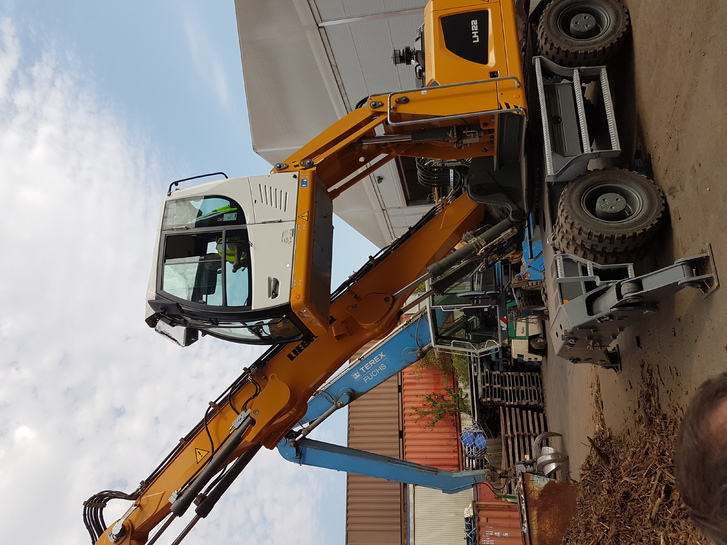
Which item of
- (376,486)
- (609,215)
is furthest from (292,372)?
(376,486)

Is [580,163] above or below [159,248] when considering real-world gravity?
above

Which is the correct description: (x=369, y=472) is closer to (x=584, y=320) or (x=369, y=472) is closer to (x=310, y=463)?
(x=310, y=463)

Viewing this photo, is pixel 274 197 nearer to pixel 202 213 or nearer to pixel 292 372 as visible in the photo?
pixel 202 213

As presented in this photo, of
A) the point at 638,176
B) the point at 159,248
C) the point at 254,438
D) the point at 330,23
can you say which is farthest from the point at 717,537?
the point at 330,23

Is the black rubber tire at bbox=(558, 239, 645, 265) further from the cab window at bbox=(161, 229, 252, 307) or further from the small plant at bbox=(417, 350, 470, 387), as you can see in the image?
the small plant at bbox=(417, 350, 470, 387)

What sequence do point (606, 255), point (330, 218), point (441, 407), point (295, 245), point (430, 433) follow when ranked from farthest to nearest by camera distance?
point (430, 433)
point (441, 407)
point (330, 218)
point (295, 245)
point (606, 255)

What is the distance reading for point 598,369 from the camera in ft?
20.1

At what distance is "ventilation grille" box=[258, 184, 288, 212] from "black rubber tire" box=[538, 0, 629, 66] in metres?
2.87

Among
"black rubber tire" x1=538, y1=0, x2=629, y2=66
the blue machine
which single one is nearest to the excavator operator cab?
"black rubber tire" x1=538, y1=0, x2=629, y2=66

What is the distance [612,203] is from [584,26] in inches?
79.9

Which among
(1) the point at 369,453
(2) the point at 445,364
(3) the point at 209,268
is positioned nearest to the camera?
(3) the point at 209,268

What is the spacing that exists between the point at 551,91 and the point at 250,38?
245 inches

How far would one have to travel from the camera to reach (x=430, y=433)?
46.5ft

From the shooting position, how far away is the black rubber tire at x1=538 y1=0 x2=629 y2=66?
480 centimetres
